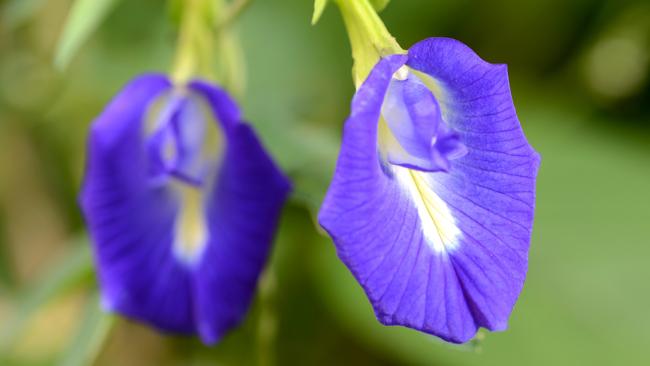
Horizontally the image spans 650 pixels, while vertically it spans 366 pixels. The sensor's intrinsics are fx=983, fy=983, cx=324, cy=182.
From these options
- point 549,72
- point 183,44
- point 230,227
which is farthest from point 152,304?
point 549,72

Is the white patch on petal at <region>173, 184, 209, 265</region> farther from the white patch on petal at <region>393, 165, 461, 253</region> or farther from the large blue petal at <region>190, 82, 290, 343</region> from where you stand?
the white patch on petal at <region>393, 165, 461, 253</region>

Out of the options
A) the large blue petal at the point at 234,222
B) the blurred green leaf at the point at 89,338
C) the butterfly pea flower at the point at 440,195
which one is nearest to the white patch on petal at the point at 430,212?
the butterfly pea flower at the point at 440,195

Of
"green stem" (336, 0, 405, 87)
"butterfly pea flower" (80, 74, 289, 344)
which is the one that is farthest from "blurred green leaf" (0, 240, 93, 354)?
"green stem" (336, 0, 405, 87)

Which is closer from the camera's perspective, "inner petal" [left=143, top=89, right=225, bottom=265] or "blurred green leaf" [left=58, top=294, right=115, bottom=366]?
"inner petal" [left=143, top=89, right=225, bottom=265]

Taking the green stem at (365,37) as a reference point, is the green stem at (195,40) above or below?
below

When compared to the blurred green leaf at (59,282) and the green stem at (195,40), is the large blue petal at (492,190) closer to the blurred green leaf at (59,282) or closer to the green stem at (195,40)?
the green stem at (195,40)

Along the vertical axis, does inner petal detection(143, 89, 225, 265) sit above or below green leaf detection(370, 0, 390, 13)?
below
